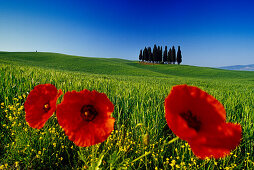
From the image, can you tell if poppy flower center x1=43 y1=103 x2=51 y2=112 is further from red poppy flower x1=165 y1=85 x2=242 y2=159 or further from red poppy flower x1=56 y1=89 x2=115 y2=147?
red poppy flower x1=165 y1=85 x2=242 y2=159

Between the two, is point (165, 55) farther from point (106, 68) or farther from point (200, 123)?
point (200, 123)

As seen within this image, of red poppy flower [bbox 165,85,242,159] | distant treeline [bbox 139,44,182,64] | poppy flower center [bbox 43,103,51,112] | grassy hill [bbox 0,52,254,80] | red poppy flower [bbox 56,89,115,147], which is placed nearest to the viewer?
red poppy flower [bbox 165,85,242,159]

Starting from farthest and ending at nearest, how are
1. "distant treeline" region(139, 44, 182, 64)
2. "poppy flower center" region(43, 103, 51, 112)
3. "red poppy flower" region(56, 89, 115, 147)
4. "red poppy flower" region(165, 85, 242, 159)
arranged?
"distant treeline" region(139, 44, 182, 64)
"poppy flower center" region(43, 103, 51, 112)
"red poppy flower" region(56, 89, 115, 147)
"red poppy flower" region(165, 85, 242, 159)

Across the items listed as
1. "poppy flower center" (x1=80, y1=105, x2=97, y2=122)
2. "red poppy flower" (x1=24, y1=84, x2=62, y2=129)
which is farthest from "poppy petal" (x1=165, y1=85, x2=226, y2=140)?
"red poppy flower" (x1=24, y1=84, x2=62, y2=129)

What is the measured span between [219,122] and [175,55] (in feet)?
209

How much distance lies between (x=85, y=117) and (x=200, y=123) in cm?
56

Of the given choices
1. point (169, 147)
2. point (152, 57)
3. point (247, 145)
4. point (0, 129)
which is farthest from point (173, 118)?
point (152, 57)

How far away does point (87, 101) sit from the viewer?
771 millimetres

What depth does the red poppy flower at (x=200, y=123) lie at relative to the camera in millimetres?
539

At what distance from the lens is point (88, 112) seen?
748mm

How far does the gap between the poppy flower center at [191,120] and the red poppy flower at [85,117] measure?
1.12ft

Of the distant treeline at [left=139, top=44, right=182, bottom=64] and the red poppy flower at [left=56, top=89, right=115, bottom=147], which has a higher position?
the distant treeline at [left=139, top=44, right=182, bottom=64]

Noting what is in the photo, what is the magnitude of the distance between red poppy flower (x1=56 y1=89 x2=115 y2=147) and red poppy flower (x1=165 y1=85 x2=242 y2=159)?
296 mm

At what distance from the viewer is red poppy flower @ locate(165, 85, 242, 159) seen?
0.54 metres
